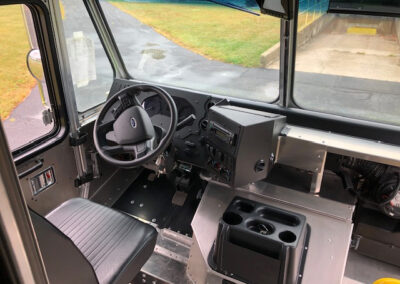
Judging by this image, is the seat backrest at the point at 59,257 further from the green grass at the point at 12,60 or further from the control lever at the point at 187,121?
the control lever at the point at 187,121

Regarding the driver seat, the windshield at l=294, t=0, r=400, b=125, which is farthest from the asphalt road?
the driver seat

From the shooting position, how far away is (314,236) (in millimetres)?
1923

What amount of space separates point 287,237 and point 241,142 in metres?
0.55

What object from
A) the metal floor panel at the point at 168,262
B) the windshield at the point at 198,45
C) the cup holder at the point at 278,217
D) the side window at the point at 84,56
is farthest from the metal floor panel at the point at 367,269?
the side window at the point at 84,56

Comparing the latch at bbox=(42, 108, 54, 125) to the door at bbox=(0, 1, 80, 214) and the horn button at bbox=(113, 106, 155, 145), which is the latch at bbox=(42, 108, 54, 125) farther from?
the horn button at bbox=(113, 106, 155, 145)

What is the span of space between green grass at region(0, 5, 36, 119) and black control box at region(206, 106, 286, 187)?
117 cm

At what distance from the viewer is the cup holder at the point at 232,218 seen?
1.85 m

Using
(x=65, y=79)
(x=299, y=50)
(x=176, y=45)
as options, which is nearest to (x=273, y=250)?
(x=299, y=50)

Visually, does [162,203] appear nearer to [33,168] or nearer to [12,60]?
[33,168]

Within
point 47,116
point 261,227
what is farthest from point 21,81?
point 261,227

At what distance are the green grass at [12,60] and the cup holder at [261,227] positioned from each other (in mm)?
1467

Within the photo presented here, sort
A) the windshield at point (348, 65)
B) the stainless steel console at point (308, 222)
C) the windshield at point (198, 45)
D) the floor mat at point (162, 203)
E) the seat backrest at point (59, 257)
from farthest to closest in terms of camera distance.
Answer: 1. the floor mat at point (162, 203)
2. the windshield at point (198, 45)
3. the windshield at point (348, 65)
4. the stainless steel console at point (308, 222)
5. the seat backrest at point (59, 257)

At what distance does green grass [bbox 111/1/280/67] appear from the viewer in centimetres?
235

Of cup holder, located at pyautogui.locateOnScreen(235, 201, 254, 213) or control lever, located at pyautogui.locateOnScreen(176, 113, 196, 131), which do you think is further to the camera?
control lever, located at pyautogui.locateOnScreen(176, 113, 196, 131)
